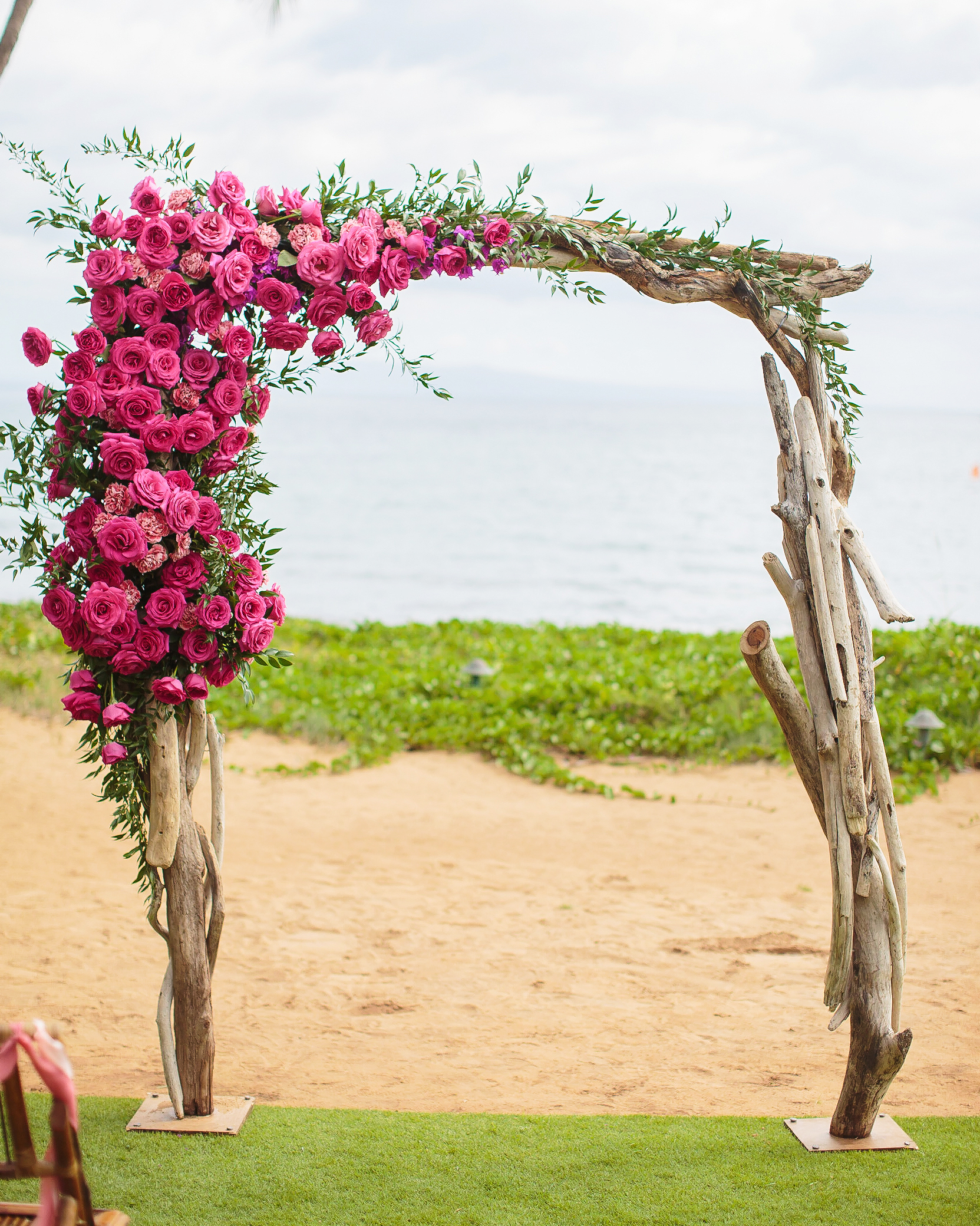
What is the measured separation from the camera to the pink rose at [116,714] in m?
2.87

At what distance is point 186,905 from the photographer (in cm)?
316

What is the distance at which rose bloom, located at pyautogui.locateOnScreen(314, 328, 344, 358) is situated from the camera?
301cm

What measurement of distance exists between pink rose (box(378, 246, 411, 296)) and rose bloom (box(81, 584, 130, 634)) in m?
1.15

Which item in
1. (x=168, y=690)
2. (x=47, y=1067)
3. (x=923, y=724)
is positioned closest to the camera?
(x=47, y=1067)

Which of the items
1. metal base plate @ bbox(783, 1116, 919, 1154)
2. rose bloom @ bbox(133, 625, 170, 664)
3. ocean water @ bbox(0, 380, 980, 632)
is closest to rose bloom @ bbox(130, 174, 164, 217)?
rose bloom @ bbox(133, 625, 170, 664)

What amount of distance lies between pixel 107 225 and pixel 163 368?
42cm

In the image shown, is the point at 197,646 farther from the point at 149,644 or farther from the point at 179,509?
the point at 179,509

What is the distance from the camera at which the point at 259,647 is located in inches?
120

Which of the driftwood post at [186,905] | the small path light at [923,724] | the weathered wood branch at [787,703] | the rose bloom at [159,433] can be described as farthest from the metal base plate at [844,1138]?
the small path light at [923,724]

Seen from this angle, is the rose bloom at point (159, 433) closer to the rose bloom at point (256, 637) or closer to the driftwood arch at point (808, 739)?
the rose bloom at point (256, 637)

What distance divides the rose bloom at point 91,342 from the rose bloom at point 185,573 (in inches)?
23.6

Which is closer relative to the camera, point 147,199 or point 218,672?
point 147,199

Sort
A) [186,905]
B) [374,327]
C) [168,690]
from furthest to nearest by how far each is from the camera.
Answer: [186,905], [374,327], [168,690]

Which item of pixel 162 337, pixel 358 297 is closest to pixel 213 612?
pixel 162 337
